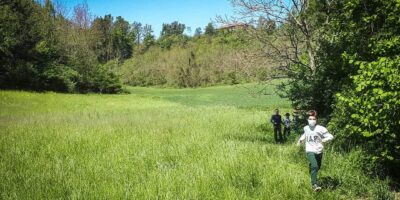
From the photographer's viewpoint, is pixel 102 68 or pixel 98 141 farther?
pixel 102 68

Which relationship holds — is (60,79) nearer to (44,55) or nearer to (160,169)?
(44,55)

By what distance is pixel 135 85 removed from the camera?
9888 centimetres

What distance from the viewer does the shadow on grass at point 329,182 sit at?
950cm

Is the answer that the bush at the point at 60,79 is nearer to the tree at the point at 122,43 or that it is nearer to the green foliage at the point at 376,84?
the green foliage at the point at 376,84

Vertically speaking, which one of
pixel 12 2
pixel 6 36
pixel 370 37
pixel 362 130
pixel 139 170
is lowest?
pixel 139 170

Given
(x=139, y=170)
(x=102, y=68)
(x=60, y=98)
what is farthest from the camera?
(x=102, y=68)

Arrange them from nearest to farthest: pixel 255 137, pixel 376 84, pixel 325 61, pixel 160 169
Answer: pixel 376 84 → pixel 160 169 → pixel 325 61 → pixel 255 137

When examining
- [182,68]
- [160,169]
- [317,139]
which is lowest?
[160,169]

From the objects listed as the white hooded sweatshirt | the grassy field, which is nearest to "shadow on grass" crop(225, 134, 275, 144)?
the grassy field

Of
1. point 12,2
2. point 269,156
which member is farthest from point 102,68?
point 269,156

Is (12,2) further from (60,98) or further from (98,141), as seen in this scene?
(98,141)

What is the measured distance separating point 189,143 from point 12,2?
1686 inches

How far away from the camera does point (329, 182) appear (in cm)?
989

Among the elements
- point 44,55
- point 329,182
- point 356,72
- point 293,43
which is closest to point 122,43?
point 44,55
